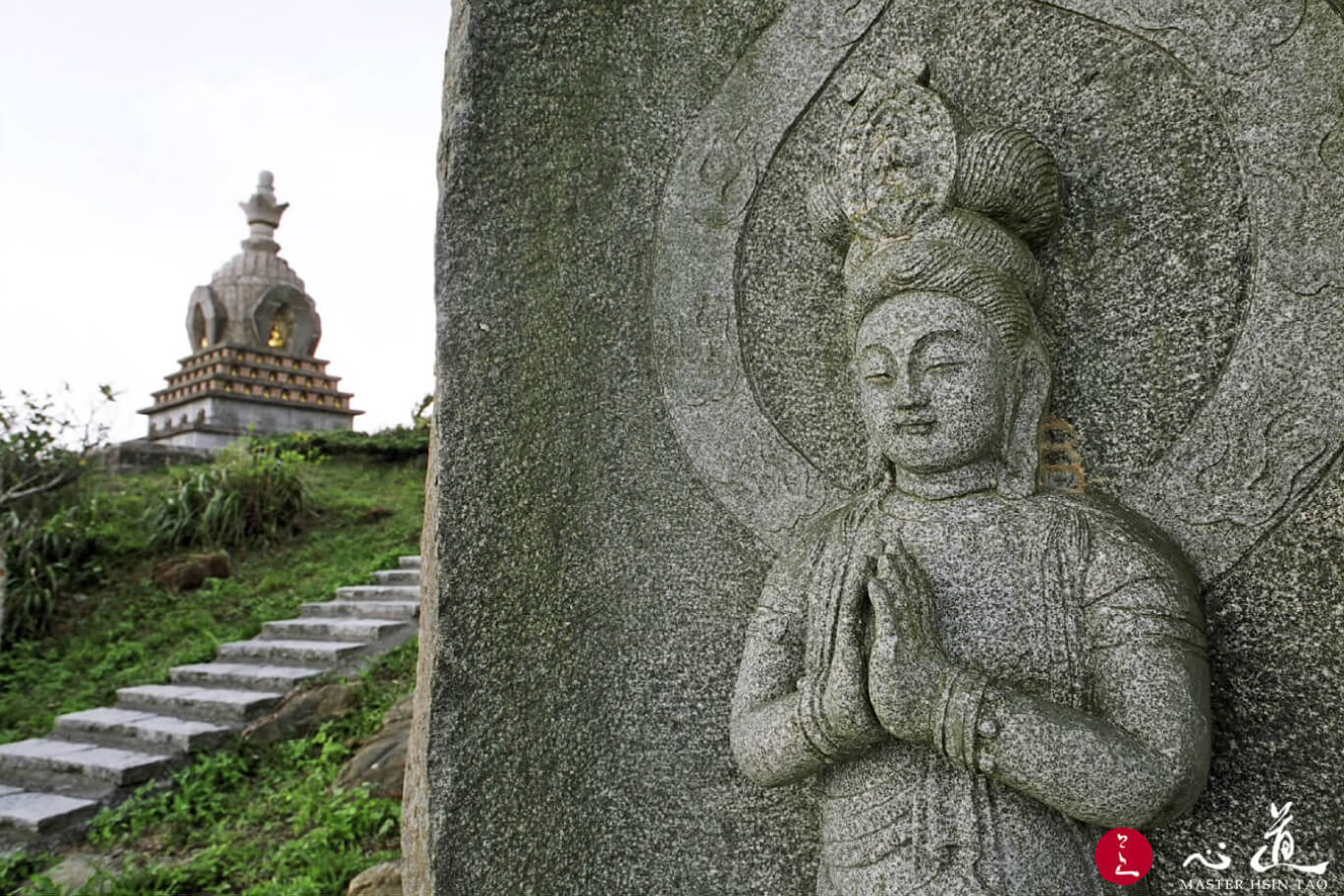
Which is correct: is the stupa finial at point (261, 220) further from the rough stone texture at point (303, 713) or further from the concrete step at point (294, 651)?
the rough stone texture at point (303, 713)

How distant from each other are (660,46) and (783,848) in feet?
7.47

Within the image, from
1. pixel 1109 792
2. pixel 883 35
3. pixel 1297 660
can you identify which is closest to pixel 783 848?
pixel 1109 792

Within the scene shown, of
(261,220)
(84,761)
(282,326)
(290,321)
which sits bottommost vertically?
(84,761)

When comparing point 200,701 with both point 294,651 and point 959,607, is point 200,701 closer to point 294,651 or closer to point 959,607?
point 294,651

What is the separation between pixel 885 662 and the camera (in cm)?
184

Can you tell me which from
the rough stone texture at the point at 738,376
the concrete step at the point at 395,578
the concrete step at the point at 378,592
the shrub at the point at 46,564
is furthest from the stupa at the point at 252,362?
the rough stone texture at the point at 738,376

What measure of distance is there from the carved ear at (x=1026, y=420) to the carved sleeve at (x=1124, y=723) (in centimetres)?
31

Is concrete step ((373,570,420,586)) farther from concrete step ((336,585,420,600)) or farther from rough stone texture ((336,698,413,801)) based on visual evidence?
rough stone texture ((336,698,413,801))

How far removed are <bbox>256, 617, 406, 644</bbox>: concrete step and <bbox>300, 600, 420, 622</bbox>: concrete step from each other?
0.22ft

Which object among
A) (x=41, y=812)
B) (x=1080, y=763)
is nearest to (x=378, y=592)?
(x=41, y=812)

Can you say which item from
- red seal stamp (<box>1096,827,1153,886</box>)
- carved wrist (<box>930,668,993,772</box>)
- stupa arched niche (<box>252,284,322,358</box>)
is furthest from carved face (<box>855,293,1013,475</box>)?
stupa arched niche (<box>252,284,322,358</box>)

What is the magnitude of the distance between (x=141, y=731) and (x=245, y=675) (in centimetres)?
76

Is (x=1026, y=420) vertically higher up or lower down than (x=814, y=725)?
higher up

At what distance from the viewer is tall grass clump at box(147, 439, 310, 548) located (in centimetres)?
946
